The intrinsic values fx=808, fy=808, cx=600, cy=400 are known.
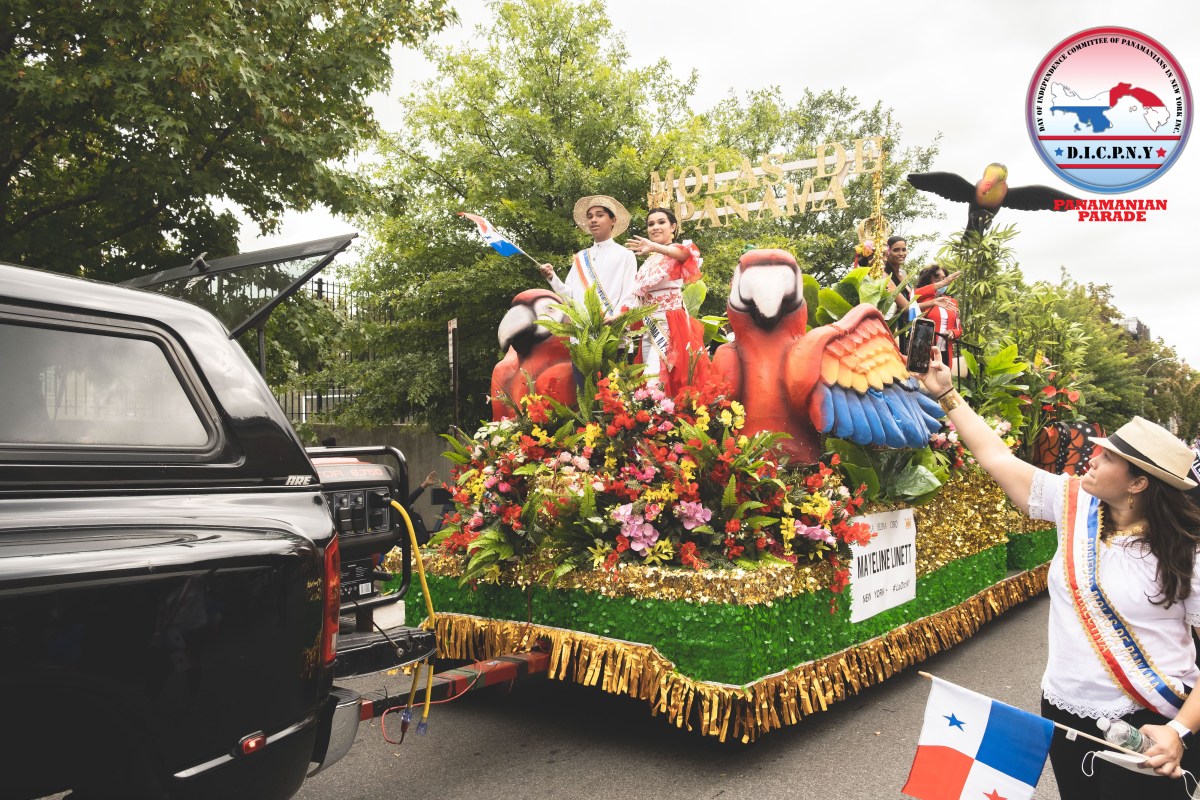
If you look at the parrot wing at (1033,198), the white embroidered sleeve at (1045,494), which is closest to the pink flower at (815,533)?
the white embroidered sleeve at (1045,494)

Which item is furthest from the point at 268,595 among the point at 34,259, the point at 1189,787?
the point at 34,259

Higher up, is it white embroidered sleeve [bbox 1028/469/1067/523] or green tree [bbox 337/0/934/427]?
green tree [bbox 337/0/934/427]

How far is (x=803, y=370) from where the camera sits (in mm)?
4309

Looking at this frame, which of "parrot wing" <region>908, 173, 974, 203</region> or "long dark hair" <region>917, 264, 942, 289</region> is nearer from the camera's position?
"long dark hair" <region>917, 264, 942, 289</region>

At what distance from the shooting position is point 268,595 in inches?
74.0

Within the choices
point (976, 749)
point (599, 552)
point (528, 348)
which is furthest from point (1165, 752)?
point (528, 348)

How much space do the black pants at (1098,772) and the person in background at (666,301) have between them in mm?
2919

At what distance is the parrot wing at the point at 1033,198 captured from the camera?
7.90 m

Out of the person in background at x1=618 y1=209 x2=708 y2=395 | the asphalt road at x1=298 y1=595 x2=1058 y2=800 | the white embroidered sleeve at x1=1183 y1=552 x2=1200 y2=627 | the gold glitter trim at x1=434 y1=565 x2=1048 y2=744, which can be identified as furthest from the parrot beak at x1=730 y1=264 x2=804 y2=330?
the white embroidered sleeve at x1=1183 y1=552 x2=1200 y2=627

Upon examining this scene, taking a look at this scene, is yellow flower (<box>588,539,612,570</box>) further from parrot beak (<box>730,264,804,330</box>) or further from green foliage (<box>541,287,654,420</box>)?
parrot beak (<box>730,264,804,330</box>)

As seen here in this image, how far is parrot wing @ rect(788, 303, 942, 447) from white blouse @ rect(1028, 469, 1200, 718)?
2.12 meters

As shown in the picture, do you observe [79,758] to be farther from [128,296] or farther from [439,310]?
[439,310]

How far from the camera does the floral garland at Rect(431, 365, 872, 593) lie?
3.61 meters

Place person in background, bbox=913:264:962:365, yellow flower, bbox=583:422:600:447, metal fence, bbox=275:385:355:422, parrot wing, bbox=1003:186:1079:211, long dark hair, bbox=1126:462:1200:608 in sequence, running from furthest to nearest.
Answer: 1. metal fence, bbox=275:385:355:422
2. parrot wing, bbox=1003:186:1079:211
3. person in background, bbox=913:264:962:365
4. yellow flower, bbox=583:422:600:447
5. long dark hair, bbox=1126:462:1200:608
